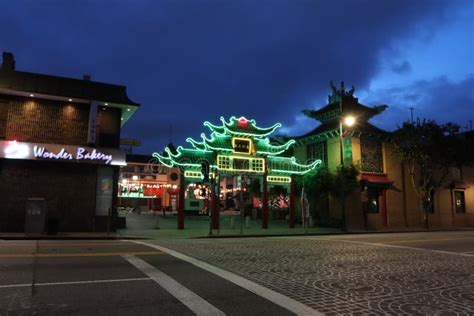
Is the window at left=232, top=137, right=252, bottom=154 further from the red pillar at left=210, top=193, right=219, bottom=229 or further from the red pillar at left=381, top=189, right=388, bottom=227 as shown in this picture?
the red pillar at left=381, top=189, right=388, bottom=227

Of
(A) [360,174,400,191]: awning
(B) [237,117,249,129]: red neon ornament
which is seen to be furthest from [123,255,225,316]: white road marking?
(A) [360,174,400,191]: awning

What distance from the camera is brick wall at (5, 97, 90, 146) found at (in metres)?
22.7

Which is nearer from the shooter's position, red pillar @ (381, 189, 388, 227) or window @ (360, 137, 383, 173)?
Result: red pillar @ (381, 189, 388, 227)

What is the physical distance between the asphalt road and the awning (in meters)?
19.6

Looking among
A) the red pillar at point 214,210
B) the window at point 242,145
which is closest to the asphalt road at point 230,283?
the red pillar at point 214,210

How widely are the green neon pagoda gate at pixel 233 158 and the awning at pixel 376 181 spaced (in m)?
5.43

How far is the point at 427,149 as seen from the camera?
108ft

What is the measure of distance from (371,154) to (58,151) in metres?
24.4

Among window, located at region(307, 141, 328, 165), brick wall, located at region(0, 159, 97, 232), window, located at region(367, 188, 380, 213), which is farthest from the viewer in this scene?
window, located at region(307, 141, 328, 165)

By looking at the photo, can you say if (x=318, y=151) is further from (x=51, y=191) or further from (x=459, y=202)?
(x=51, y=191)

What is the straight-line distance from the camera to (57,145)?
22.7 metres

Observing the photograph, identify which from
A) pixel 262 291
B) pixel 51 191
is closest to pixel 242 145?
pixel 51 191

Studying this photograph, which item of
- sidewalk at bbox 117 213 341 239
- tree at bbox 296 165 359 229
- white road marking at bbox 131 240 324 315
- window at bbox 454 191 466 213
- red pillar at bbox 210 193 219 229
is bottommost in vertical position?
white road marking at bbox 131 240 324 315

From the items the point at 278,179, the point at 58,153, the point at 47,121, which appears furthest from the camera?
the point at 278,179
